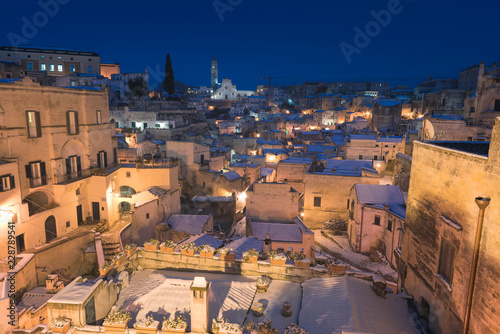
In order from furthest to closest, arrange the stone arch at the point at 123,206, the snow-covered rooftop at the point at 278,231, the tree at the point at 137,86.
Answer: the tree at the point at 137,86
the stone arch at the point at 123,206
the snow-covered rooftop at the point at 278,231

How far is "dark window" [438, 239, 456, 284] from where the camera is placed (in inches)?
295

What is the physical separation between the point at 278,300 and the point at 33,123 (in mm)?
18712

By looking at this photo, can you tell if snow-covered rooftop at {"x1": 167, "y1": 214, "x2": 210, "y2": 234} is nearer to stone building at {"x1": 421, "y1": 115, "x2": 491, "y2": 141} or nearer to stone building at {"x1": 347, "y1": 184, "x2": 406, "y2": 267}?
stone building at {"x1": 347, "y1": 184, "x2": 406, "y2": 267}

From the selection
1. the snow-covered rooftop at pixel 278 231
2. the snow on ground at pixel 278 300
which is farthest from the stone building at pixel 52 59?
the snow on ground at pixel 278 300

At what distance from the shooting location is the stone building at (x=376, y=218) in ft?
69.7

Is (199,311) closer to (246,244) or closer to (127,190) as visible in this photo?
(246,244)

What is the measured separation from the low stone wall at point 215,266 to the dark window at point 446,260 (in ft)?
9.55

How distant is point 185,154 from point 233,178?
21.0 feet

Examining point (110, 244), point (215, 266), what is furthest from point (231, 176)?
point (215, 266)

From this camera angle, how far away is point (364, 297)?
28.6 feet

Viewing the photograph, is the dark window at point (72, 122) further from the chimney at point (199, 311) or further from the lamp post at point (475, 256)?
the lamp post at point (475, 256)

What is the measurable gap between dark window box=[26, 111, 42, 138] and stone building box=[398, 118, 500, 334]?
2102cm

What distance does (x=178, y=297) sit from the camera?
28.7 ft

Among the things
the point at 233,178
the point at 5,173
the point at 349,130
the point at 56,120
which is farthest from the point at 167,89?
the point at 5,173
